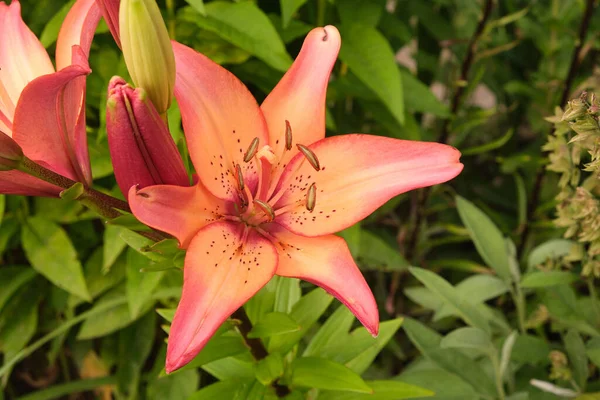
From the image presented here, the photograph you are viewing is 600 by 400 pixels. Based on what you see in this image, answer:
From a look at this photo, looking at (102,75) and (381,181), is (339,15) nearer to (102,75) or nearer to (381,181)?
(102,75)

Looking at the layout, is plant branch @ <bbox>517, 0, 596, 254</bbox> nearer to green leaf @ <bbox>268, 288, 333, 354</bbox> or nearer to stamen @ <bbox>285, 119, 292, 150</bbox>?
green leaf @ <bbox>268, 288, 333, 354</bbox>

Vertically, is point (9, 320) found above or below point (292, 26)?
below

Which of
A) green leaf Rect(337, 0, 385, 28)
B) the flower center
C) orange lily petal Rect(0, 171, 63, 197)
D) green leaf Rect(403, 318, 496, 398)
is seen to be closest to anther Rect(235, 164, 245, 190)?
the flower center

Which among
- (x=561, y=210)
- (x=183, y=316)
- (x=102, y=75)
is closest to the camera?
(x=183, y=316)

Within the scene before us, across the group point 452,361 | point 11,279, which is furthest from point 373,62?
point 11,279

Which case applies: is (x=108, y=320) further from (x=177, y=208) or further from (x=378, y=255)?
(x=177, y=208)

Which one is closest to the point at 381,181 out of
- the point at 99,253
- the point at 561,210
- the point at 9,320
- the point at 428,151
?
the point at 428,151
